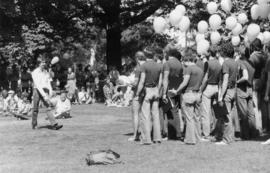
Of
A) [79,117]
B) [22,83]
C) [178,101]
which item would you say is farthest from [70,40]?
[178,101]

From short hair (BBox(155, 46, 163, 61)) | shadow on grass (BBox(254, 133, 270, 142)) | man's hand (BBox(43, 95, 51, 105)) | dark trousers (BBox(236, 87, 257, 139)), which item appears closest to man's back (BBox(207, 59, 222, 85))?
dark trousers (BBox(236, 87, 257, 139))

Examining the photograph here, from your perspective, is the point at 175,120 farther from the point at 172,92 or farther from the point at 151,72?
the point at 151,72

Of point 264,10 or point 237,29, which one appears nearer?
point 264,10

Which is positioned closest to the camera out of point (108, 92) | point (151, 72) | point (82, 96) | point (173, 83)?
point (151, 72)

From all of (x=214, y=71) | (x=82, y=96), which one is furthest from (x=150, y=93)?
(x=82, y=96)

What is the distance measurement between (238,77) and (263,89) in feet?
2.71

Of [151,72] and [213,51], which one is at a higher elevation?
[213,51]

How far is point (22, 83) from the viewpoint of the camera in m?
→ 25.5

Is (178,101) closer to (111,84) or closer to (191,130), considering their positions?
(191,130)

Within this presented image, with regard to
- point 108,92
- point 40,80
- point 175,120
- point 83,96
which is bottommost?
point 175,120

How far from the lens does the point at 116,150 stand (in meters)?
11.1

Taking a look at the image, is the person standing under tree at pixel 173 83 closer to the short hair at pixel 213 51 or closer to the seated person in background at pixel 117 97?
the short hair at pixel 213 51

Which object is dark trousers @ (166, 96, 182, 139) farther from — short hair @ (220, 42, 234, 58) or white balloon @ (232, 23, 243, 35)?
white balloon @ (232, 23, 243, 35)

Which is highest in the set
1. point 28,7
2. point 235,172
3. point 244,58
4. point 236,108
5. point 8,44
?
point 28,7
